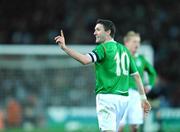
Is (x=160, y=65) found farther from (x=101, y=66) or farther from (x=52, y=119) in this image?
(x=101, y=66)

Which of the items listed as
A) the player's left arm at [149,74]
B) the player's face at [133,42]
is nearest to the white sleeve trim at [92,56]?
the player's face at [133,42]

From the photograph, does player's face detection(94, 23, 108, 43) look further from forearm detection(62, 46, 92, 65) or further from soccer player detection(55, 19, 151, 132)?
forearm detection(62, 46, 92, 65)

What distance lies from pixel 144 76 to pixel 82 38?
30.3 ft

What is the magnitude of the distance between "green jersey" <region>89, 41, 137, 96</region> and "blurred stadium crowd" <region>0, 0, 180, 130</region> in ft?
42.0

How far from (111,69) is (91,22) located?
44.5ft

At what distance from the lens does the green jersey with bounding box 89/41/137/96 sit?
10414mm

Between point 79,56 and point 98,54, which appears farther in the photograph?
point 98,54

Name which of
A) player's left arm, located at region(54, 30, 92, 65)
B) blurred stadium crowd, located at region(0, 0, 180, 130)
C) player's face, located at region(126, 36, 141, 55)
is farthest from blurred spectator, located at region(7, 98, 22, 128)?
player's left arm, located at region(54, 30, 92, 65)

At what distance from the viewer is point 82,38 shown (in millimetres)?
23547

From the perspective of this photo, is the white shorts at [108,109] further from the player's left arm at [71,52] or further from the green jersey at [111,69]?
the player's left arm at [71,52]

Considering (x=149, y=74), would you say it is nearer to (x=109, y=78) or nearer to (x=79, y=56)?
(x=109, y=78)

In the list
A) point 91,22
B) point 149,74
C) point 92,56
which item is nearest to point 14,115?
point 91,22

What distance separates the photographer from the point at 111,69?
10484 mm

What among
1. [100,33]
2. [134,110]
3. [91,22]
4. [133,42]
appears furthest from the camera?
[91,22]
